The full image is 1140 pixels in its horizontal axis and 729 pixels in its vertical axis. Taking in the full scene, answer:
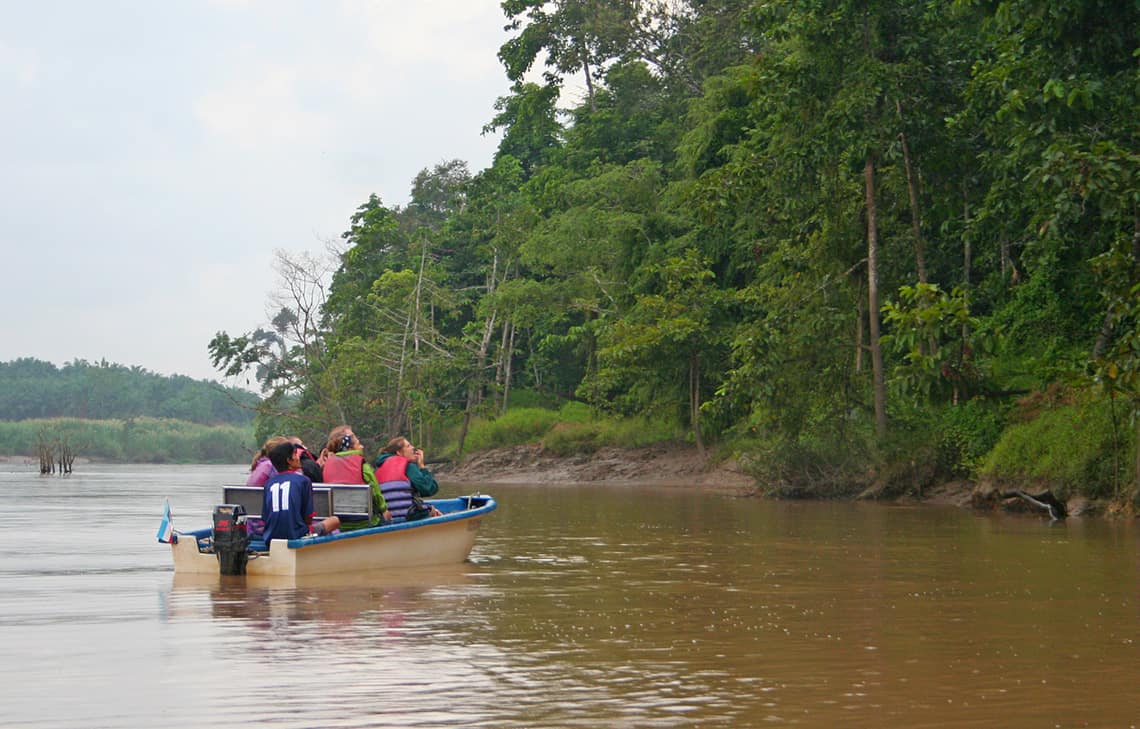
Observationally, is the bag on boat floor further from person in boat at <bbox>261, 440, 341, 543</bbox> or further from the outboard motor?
the outboard motor

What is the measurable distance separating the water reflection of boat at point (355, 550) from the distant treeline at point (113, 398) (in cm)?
12147

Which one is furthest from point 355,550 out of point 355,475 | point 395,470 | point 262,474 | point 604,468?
point 604,468

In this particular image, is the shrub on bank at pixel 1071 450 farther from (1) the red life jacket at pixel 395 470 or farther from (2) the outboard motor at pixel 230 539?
(2) the outboard motor at pixel 230 539

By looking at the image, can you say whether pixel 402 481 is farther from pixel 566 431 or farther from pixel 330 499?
pixel 566 431

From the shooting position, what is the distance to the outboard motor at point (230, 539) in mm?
13234

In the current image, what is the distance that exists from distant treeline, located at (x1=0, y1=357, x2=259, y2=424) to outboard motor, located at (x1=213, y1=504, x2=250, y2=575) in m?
122

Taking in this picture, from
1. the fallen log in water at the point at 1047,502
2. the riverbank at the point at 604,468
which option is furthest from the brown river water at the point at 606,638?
the riverbank at the point at 604,468

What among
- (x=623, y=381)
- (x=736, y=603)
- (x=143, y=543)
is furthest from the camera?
(x=623, y=381)

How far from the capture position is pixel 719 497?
31.0m

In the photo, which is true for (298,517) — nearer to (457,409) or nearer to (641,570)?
(641,570)

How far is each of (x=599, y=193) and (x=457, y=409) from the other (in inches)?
543

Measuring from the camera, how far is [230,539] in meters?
13.2

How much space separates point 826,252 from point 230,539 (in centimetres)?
1992

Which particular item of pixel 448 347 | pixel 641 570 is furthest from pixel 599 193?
pixel 641 570
